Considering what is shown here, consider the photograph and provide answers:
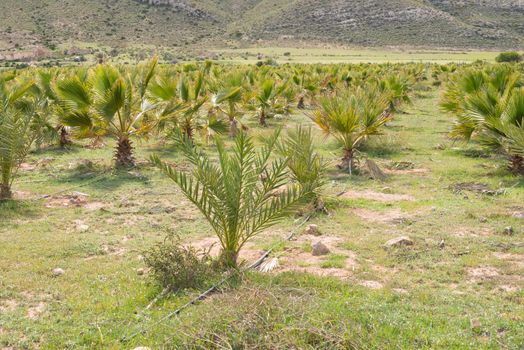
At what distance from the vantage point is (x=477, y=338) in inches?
171

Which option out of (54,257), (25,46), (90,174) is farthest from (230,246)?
(25,46)

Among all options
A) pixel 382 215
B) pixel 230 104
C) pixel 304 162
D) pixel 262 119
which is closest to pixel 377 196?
pixel 382 215

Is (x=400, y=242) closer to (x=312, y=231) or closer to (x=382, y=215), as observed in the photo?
(x=312, y=231)

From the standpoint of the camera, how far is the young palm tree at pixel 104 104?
10180 mm

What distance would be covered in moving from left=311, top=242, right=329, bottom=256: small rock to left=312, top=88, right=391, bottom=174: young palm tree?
4212 mm

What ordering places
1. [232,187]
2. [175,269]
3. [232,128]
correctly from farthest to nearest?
[232,128]
[232,187]
[175,269]

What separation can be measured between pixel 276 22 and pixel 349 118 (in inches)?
2760

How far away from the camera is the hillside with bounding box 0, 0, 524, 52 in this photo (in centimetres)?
6406

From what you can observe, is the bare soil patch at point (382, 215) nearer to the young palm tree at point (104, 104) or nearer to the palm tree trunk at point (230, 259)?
the palm tree trunk at point (230, 259)

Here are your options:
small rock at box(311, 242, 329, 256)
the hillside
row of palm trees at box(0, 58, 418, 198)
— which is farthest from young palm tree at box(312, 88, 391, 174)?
the hillside

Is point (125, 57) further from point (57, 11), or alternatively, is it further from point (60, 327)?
point (60, 327)

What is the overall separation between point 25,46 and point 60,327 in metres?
58.1

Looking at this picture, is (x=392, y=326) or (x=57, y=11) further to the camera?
(x=57, y=11)

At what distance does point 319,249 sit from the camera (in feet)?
21.3
